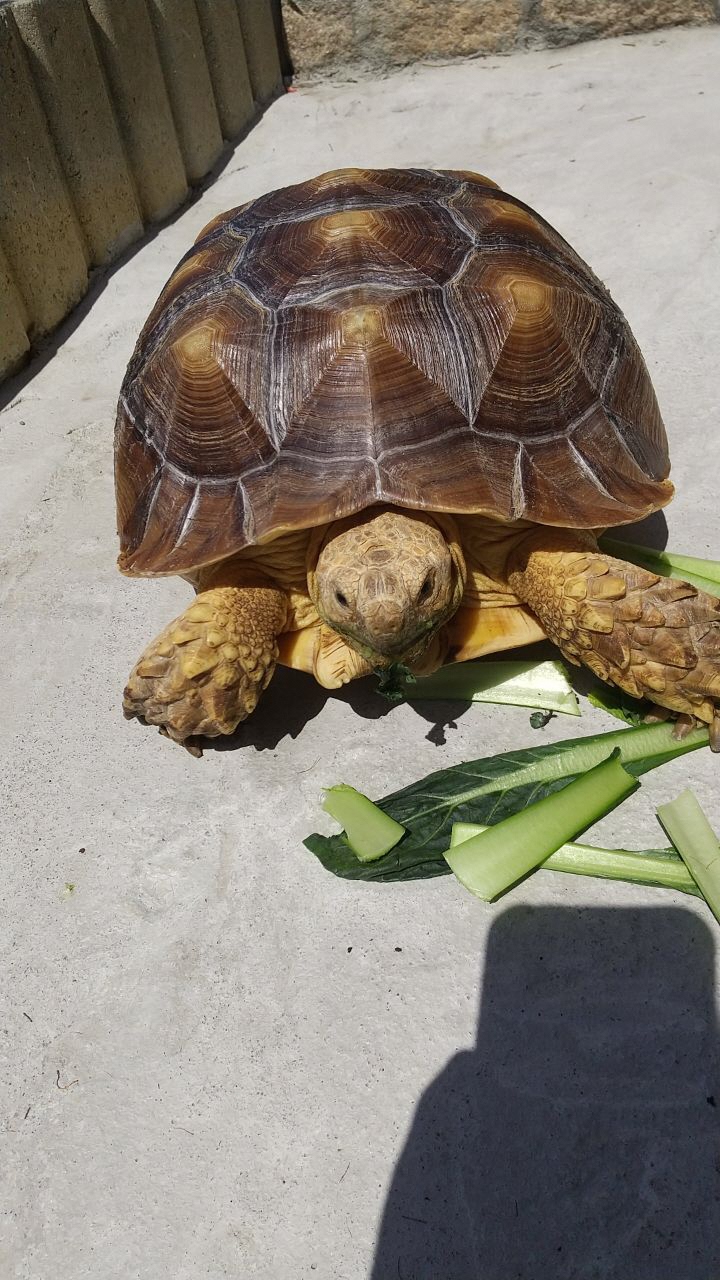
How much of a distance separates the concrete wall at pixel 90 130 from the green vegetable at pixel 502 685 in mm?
2844

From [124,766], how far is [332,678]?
693 millimetres

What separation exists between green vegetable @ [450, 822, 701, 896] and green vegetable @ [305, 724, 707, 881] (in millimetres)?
104

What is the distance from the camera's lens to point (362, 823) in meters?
2.17

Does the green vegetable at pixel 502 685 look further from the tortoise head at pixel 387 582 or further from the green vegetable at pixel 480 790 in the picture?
the tortoise head at pixel 387 582

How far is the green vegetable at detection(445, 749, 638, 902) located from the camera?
2.03 meters

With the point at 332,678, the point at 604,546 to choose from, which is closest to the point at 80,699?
the point at 332,678

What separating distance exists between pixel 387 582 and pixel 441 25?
622cm

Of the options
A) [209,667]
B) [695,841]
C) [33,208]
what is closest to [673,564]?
[695,841]

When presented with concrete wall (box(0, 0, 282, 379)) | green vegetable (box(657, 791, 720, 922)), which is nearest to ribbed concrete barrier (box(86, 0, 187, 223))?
concrete wall (box(0, 0, 282, 379))

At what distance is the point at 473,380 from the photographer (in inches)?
86.3

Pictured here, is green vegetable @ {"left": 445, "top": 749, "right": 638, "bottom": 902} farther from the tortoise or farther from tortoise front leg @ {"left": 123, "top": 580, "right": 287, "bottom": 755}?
tortoise front leg @ {"left": 123, "top": 580, "right": 287, "bottom": 755}

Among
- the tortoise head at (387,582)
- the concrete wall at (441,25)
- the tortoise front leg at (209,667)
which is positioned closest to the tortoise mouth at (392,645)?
the tortoise head at (387,582)

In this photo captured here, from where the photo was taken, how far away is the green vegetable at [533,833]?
203 centimetres

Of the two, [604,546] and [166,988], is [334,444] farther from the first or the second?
[166,988]
